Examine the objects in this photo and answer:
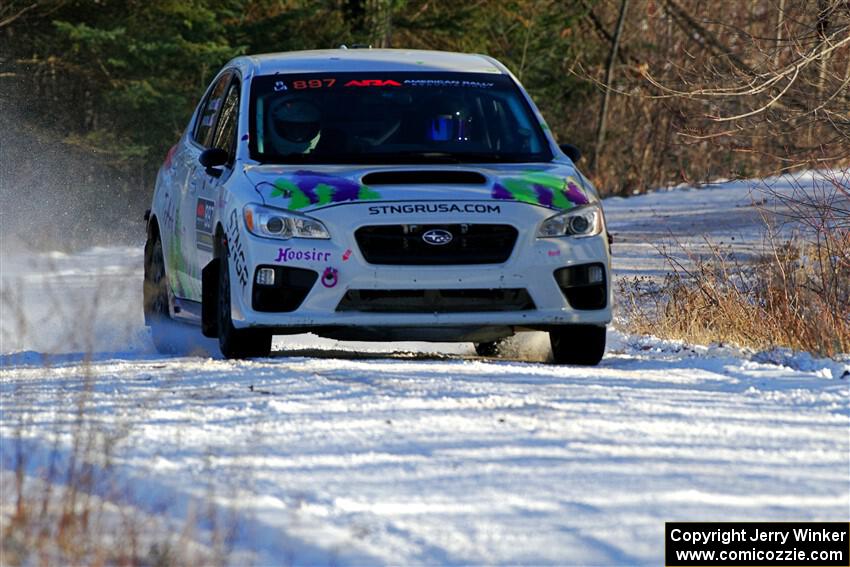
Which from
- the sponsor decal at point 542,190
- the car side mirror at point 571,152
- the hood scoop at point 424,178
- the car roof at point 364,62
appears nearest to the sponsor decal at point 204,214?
the car roof at point 364,62

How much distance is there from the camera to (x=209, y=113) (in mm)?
10664

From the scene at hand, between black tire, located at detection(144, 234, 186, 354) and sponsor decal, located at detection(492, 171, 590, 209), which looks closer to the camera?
sponsor decal, located at detection(492, 171, 590, 209)

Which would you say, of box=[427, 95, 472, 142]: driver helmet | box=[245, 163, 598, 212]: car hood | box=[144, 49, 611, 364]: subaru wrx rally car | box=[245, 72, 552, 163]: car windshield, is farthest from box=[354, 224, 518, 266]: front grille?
box=[427, 95, 472, 142]: driver helmet

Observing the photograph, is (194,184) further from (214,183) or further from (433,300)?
(433,300)

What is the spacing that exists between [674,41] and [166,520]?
34.5m

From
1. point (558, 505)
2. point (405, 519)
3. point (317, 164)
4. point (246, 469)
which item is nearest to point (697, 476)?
point (558, 505)

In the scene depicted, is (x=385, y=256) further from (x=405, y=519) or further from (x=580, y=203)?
(x=405, y=519)

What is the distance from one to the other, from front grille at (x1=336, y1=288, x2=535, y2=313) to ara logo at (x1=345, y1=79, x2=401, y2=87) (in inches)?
64.8

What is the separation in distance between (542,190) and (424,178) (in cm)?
58

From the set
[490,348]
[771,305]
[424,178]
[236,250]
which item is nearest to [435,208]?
[424,178]

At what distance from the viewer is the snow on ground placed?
5.00 metres

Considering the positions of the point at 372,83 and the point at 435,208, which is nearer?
the point at 435,208

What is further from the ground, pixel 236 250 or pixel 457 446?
pixel 457 446

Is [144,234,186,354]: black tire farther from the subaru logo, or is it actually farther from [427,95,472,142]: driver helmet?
the subaru logo
